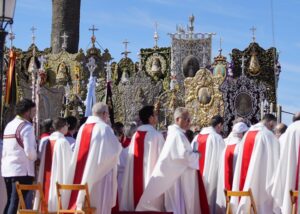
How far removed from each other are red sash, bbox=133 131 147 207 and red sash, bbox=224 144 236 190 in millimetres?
1331

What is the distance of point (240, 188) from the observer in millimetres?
9773

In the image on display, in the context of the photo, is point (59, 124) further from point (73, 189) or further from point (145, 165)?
point (73, 189)

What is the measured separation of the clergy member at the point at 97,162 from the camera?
30.7ft

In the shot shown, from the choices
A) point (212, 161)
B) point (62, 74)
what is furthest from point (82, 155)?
point (62, 74)

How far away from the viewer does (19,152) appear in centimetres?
975

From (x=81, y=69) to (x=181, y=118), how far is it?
840 inches

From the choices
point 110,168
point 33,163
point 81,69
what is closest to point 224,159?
point 110,168

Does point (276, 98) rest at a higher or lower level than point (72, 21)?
lower

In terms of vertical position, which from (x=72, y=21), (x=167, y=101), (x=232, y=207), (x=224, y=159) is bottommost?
(x=232, y=207)

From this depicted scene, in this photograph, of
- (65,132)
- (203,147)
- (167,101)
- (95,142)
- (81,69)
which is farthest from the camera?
(81,69)

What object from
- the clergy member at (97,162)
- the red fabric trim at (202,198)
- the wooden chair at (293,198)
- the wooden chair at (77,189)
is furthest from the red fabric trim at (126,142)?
the wooden chair at (293,198)

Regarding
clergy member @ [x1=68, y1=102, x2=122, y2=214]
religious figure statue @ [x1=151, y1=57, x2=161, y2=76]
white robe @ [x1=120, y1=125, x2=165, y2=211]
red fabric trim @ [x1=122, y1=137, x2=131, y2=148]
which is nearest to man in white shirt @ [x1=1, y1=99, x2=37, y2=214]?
clergy member @ [x1=68, y1=102, x2=122, y2=214]

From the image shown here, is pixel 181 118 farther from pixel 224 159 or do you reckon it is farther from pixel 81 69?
pixel 81 69

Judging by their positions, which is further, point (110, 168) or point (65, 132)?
point (65, 132)
